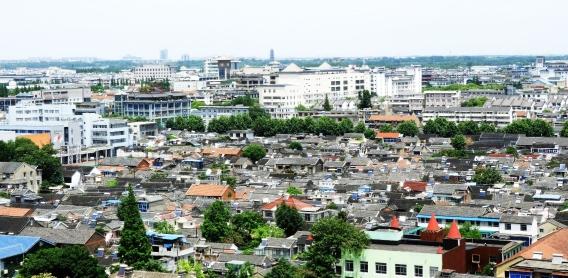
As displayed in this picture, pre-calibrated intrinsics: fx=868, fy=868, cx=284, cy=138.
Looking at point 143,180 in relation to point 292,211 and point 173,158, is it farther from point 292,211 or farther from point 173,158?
point 292,211

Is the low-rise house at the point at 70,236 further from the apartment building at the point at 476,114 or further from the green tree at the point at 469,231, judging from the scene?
the apartment building at the point at 476,114

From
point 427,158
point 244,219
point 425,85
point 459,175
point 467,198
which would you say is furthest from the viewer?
point 425,85

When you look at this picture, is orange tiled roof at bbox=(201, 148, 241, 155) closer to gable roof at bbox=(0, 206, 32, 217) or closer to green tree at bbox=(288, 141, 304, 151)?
green tree at bbox=(288, 141, 304, 151)

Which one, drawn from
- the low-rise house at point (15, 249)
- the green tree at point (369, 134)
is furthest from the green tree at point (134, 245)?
the green tree at point (369, 134)

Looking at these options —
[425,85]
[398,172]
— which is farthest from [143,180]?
[425,85]

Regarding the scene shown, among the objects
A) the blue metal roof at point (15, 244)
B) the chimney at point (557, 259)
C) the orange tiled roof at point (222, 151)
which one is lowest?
the orange tiled roof at point (222, 151)

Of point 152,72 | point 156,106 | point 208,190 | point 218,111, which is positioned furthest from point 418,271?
point 152,72
